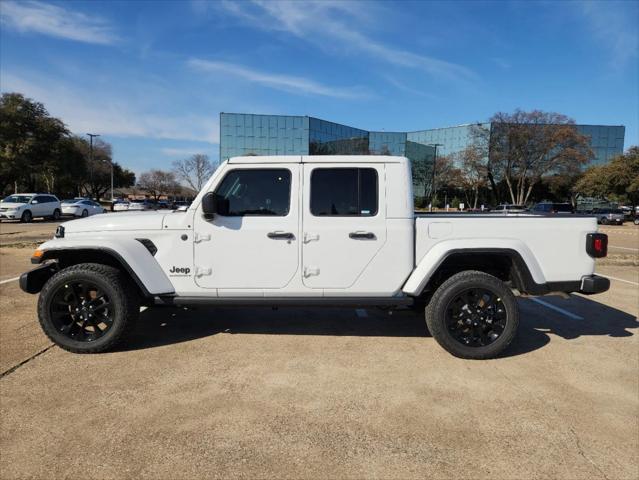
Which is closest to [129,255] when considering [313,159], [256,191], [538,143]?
[256,191]

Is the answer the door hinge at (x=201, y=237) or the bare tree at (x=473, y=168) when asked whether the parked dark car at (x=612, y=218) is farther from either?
the door hinge at (x=201, y=237)

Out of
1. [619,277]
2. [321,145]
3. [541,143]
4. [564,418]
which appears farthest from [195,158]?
[564,418]

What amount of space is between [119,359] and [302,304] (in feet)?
5.98

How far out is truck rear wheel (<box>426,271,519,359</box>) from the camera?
421 centimetres

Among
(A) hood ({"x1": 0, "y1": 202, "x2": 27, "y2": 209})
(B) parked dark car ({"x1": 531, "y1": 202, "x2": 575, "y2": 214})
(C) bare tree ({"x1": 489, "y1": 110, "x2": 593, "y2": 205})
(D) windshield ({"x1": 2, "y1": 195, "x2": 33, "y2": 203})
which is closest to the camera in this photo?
(A) hood ({"x1": 0, "y1": 202, "x2": 27, "y2": 209})

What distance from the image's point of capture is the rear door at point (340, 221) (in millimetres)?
4266

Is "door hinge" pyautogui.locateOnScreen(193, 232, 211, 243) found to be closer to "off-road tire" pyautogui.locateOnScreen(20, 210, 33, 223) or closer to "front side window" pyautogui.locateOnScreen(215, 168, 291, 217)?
"front side window" pyautogui.locateOnScreen(215, 168, 291, 217)

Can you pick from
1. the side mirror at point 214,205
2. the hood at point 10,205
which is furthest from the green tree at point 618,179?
the hood at point 10,205

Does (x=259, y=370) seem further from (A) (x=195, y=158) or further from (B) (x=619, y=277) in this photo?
(A) (x=195, y=158)

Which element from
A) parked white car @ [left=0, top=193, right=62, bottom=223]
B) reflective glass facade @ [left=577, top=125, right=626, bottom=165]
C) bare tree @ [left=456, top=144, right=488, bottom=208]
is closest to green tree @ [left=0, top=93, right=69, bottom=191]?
parked white car @ [left=0, top=193, right=62, bottom=223]

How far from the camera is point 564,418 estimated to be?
316 centimetres

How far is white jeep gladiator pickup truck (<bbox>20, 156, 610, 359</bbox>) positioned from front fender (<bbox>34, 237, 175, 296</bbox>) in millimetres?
11

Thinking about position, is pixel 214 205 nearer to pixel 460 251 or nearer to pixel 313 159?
pixel 313 159

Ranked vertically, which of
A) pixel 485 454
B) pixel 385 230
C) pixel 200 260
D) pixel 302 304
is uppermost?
pixel 385 230
